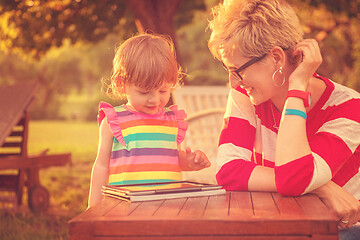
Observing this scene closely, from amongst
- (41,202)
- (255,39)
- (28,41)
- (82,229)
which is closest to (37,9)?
(28,41)

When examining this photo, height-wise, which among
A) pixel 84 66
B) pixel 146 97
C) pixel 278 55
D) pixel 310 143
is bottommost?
pixel 310 143

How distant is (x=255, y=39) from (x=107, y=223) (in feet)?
3.67

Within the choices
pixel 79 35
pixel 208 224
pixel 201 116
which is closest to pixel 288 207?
pixel 208 224

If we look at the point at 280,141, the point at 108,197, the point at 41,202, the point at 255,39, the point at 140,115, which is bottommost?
the point at 41,202

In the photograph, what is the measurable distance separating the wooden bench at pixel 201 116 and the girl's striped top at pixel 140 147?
1.92 m

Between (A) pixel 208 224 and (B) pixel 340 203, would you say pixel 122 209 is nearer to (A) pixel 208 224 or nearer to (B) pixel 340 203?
(A) pixel 208 224

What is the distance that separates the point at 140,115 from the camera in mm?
2777

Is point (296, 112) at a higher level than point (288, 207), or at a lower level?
higher

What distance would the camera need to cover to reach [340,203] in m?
2.04

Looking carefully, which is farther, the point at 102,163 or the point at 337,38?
the point at 337,38

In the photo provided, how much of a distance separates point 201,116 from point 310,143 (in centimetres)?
275

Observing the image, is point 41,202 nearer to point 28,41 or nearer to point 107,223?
point 28,41

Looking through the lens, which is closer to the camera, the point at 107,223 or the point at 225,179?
the point at 107,223

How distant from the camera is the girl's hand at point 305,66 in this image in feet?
7.06
